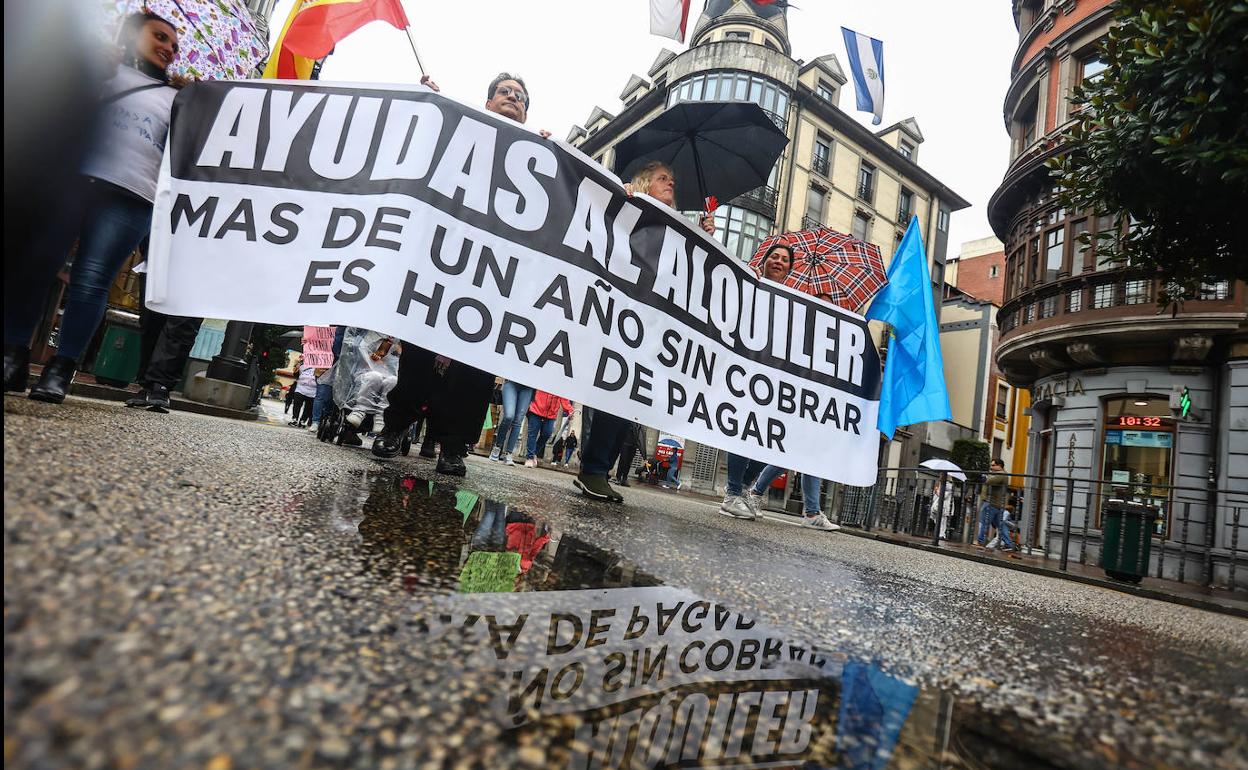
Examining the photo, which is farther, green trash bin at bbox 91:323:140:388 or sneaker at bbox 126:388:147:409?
green trash bin at bbox 91:323:140:388

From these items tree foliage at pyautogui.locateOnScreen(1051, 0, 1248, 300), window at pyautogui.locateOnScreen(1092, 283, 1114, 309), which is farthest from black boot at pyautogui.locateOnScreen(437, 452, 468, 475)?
window at pyautogui.locateOnScreen(1092, 283, 1114, 309)

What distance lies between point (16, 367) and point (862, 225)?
104 feet

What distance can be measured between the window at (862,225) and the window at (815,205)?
2.31m

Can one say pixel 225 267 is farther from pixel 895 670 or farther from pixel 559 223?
pixel 895 670

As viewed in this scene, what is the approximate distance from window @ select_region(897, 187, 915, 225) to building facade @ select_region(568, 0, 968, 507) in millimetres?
51

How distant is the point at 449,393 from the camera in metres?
3.42

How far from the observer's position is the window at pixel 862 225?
1162 inches

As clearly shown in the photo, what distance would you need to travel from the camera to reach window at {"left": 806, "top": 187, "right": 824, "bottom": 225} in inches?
1097

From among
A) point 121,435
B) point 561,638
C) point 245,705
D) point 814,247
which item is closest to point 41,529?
point 245,705

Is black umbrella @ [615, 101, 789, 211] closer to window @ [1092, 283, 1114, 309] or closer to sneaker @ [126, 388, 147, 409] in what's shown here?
sneaker @ [126, 388, 147, 409]

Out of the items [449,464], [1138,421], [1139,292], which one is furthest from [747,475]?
[1139,292]

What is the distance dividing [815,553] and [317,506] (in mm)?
2246

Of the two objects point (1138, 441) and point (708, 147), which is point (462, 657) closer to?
point (708, 147)

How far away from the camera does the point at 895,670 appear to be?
1.12m
